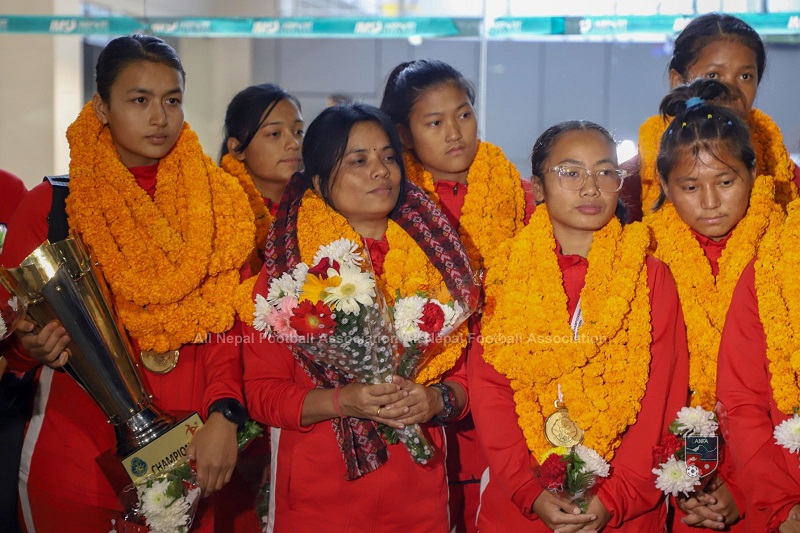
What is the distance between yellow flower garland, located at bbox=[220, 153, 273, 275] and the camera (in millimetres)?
3246

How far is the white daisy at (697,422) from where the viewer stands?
2383 mm

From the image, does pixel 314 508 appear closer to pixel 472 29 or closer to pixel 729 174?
pixel 729 174

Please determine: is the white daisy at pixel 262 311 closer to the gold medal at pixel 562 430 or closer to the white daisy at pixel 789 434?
the gold medal at pixel 562 430

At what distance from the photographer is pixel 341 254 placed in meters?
2.34

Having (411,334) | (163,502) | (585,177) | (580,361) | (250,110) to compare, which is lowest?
(163,502)

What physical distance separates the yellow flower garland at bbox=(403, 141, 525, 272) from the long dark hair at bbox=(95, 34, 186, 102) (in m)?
0.96

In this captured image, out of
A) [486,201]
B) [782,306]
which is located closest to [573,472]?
[782,306]

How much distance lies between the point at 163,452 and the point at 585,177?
1559 mm

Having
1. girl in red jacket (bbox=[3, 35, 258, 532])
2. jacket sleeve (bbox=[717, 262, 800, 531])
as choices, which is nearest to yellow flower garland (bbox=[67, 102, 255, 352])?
girl in red jacket (bbox=[3, 35, 258, 532])

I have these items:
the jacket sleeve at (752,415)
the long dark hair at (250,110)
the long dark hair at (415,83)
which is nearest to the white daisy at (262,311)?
the long dark hair at (415,83)

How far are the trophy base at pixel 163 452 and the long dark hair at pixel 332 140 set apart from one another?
84 centimetres

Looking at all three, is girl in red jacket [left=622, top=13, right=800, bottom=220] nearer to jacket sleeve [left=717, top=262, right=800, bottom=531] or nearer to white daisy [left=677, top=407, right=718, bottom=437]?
jacket sleeve [left=717, top=262, right=800, bottom=531]

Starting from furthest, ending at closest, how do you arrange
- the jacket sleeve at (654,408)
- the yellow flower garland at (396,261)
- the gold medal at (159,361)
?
the gold medal at (159,361) → the yellow flower garland at (396,261) → the jacket sleeve at (654,408)

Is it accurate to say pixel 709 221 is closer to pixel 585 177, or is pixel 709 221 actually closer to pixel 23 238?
pixel 585 177
